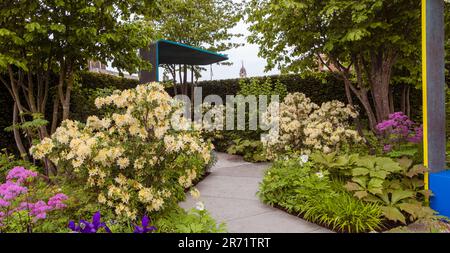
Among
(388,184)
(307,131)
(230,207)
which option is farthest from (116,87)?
(388,184)

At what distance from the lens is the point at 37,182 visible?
19.1ft

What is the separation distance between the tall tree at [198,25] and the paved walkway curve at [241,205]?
8888 millimetres

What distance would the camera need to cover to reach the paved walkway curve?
13.2ft

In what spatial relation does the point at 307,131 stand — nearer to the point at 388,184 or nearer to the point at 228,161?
the point at 388,184

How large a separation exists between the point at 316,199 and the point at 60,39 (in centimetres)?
500

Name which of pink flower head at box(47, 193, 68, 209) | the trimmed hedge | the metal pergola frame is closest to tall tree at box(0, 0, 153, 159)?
the trimmed hedge

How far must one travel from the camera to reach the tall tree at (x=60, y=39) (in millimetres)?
5656

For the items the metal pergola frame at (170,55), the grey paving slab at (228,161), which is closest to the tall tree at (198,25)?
the metal pergola frame at (170,55)

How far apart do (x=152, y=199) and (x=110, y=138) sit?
88cm

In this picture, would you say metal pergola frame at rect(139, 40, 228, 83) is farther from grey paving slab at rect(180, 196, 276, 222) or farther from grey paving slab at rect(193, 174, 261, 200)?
grey paving slab at rect(180, 196, 276, 222)

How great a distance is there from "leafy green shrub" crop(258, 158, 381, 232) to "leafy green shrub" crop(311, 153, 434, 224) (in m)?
0.15

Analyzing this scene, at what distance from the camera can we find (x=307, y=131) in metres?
6.00

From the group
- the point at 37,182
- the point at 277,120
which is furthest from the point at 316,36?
the point at 37,182
